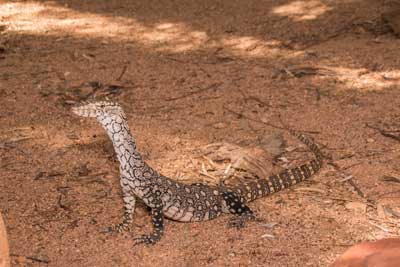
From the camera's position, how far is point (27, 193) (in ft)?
22.4

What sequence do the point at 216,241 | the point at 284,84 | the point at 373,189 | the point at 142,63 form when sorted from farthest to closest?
the point at 142,63 → the point at 284,84 → the point at 373,189 → the point at 216,241

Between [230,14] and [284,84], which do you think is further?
[230,14]

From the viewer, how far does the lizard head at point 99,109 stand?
19.1 ft

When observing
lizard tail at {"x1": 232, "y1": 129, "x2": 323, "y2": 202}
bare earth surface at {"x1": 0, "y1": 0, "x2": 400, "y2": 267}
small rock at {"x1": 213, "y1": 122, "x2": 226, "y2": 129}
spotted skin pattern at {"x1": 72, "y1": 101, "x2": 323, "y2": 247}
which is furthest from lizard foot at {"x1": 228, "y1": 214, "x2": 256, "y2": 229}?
small rock at {"x1": 213, "y1": 122, "x2": 226, "y2": 129}

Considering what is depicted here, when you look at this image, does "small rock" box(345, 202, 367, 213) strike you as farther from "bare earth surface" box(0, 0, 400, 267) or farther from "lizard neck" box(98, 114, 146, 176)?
"lizard neck" box(98, 114, 146, 176)

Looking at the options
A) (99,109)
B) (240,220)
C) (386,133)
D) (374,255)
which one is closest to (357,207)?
(240,220)

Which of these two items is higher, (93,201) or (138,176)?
(138,176)

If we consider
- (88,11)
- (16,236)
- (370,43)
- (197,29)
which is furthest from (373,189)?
(88,11)

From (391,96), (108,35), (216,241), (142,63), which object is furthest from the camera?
(108,35)

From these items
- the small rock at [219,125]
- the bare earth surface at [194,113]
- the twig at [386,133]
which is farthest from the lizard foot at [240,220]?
the twig at [386,133]

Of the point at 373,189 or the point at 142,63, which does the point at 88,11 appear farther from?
the point at 373,189

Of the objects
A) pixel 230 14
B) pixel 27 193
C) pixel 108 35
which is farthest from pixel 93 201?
pixel 230 14

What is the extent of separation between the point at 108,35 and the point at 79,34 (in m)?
0.50

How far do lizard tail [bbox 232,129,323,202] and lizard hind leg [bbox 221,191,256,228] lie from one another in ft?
0.30
